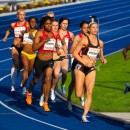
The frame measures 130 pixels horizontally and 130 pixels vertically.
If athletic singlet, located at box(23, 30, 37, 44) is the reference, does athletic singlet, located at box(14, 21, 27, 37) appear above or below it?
above

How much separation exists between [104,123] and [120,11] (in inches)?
1381

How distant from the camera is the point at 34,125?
11422 millimetres

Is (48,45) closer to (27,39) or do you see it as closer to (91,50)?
(91,50)

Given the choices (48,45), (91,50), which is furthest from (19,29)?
(91,50)

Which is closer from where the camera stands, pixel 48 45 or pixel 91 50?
pixel 91 50

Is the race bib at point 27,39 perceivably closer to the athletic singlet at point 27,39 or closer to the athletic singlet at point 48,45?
the athletic singlet at point 27,39

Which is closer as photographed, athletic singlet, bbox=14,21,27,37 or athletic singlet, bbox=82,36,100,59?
athletic singlet, bbox=82,36,100,59

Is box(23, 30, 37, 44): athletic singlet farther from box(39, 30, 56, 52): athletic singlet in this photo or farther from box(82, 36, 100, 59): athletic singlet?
box(82, 36, 100, 59): athletic singlet

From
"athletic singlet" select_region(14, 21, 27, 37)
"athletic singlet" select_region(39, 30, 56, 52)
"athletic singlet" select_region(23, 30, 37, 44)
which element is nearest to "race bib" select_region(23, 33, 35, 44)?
"athletic singlet" select_region(23, 30, 37, 44)

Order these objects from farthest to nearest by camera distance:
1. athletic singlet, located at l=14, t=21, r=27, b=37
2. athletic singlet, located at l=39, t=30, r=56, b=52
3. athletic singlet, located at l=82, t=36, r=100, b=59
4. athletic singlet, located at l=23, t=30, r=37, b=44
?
athletic singlet, located at l=14, t=21, r=27, b=37
athletic singlet, located at l=23, t=30, r=37, b=44
athletic singlet, located at l=39, t=30, r=56, b=52
athletic singlet, located at l=82, t=36, r=100, b=59

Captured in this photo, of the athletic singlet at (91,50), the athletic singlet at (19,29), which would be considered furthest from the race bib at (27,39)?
the athletic singlet at (91,50)

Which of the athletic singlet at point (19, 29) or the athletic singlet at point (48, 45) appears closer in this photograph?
the athletic singlet at point (48, 45)

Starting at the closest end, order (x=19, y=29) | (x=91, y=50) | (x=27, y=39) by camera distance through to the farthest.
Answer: (x=91, y=50)
(x=27, y=39)
(x=19, y=29)

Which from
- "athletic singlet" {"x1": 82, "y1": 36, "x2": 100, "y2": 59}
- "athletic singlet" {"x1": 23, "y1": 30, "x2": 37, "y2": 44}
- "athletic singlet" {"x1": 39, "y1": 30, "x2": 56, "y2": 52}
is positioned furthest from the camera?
"athletic singlet" {"x1": 23, "y1": 30, "x2": 37, "y2": 44}
